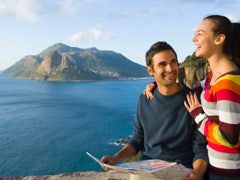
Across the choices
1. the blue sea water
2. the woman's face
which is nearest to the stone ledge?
the woman's face

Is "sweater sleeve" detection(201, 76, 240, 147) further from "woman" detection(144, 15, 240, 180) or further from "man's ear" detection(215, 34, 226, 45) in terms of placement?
"man's ear" detection(215, 34, 226, 45)

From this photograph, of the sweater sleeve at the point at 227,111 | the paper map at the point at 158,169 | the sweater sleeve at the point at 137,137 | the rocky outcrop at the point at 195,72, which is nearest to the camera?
the sweater sleeve at the point at 227,111

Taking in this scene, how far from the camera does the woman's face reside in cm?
299

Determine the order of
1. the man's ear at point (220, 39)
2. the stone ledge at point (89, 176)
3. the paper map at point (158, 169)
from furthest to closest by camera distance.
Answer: the stone ledge at point (89, 176)
the man's ear at point (220, 39)
the paper map at point (158, 169)

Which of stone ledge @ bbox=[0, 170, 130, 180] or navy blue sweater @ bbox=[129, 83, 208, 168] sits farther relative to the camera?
stone ledge @ bbox=[0, 170, 130, 180]

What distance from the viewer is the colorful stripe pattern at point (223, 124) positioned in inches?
101

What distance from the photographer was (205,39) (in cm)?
302

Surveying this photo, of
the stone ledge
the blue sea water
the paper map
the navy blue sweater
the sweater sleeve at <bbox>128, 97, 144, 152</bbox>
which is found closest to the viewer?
the paper map

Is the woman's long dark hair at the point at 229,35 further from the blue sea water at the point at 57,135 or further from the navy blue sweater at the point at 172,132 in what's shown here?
the blue sea water at the point at 57,135

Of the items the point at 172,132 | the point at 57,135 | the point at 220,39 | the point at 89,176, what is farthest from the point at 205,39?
the point at 57,135

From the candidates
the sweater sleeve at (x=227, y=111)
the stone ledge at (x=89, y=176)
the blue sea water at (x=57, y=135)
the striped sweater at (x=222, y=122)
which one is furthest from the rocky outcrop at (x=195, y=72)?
the sweater sleeve at (x=227, y=111)

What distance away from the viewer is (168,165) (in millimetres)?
2791

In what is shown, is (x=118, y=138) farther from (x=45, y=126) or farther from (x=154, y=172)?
(x=154, y=172)

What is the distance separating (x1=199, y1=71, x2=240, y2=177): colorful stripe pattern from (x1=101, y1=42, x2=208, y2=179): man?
0.24m
